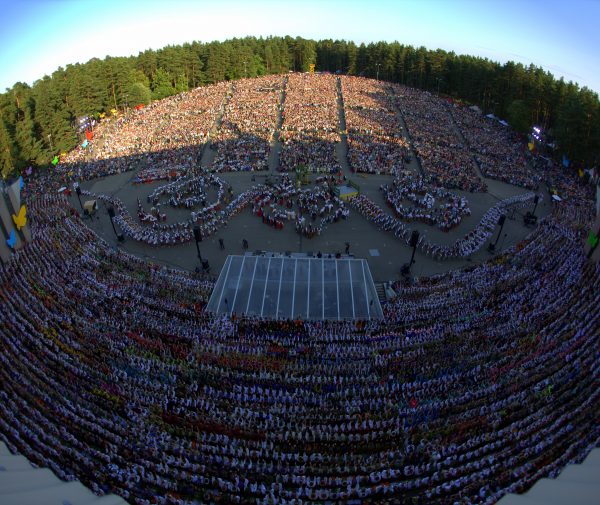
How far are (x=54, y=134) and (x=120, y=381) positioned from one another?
47014 millimetres

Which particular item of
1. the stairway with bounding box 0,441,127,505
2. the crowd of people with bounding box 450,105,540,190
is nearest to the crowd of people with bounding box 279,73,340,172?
the crowd of people with bounding box 450,105,540,190

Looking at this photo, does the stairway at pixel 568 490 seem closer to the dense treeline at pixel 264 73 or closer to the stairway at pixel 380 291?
the stairway at pixel 380 291

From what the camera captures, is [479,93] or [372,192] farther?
[479,93]

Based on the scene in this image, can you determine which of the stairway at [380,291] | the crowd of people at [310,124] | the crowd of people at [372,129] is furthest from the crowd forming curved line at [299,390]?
the crowd of people at [310,124]

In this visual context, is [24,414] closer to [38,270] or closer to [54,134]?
[38,270]

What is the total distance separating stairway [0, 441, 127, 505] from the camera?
1138 cm

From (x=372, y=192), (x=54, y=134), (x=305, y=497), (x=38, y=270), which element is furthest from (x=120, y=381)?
(x=54, y=134)

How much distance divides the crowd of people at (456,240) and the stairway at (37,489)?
2519cm

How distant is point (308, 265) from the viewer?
1054 inches

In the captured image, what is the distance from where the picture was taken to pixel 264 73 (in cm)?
8919

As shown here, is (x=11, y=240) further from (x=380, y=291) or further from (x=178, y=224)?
(x=380, y=291)

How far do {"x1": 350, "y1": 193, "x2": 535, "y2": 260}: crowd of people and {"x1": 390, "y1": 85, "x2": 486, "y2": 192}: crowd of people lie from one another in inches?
174

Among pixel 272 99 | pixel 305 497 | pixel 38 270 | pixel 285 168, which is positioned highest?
pixel 272 99

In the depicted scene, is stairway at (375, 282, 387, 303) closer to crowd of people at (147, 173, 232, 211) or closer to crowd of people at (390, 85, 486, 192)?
crowd of people at (147, 173, 232, 211)
